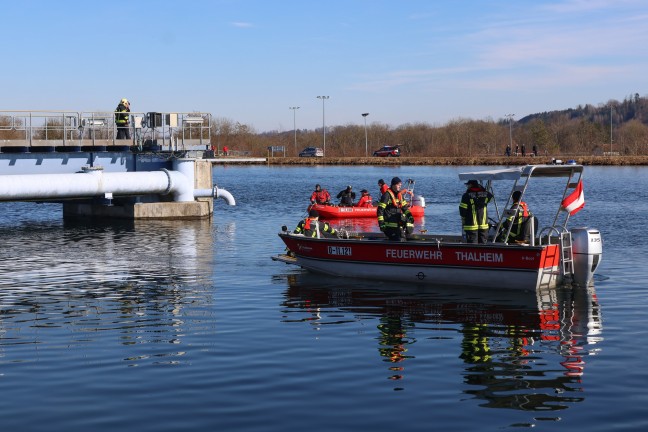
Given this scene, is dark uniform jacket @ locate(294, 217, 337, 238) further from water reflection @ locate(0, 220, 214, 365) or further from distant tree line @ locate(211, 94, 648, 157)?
distant tree line @ locate(211, 94, 648, 157)

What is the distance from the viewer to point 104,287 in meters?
21.7

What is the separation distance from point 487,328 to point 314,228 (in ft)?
24.8

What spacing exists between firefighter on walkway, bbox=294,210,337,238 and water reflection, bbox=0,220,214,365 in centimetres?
267

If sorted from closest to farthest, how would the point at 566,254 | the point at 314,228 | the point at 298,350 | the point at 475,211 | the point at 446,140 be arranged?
the point at 298,350 → the point at 566,254 → the point at 475,211 → the point at 314,228 → the point at 446,140

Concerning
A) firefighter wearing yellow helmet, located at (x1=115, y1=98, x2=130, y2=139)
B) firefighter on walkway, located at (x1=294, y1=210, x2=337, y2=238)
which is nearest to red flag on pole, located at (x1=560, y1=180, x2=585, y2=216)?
firefighter on walkway, located at (x1=294, y1=210, x2=337, y2=238)

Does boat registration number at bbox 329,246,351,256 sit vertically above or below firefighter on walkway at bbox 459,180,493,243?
below

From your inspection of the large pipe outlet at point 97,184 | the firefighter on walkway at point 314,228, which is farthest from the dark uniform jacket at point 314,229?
the large pipe outlet at point 97,184

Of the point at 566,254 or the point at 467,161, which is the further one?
the point at 467,161

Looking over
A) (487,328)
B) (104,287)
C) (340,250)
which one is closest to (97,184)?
(104,287)

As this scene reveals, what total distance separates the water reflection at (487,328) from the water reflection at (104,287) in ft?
8.63

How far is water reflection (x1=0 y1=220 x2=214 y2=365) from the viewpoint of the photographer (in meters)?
15.7

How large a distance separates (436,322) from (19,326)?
25.1ft

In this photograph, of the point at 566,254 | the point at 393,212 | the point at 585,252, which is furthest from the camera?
the point at 393,212

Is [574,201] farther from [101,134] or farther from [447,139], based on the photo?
[447,139]
